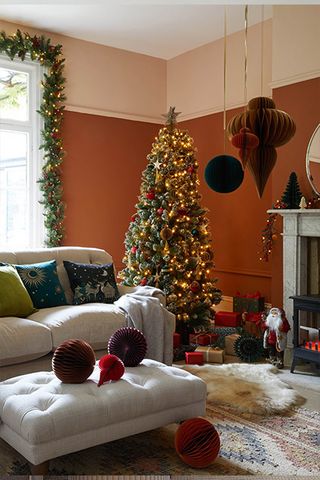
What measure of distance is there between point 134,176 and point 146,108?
945 millimetres

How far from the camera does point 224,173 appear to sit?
306 cm

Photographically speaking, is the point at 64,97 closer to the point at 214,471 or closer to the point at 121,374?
the point at 121,374

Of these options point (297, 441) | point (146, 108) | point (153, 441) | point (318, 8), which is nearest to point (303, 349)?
point (297, 441)

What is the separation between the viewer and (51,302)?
4223 millimetres

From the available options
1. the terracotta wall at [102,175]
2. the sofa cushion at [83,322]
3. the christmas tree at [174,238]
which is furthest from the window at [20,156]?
the sofa cushion at [83,322]

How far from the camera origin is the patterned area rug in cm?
262

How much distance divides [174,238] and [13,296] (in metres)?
2.02

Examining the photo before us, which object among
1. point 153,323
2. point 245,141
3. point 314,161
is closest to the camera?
point 245,141

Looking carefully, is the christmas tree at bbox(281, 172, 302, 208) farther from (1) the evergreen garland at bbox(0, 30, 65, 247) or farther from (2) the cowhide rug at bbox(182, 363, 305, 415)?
(1) the evergreen garland at bbox(0, 30, 65, 247)

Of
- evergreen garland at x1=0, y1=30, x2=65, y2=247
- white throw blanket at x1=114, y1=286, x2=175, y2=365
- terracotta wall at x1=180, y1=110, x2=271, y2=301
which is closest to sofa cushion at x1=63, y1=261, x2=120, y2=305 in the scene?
white throw blanket at x1=114, y1=286, x2=175, y2=365

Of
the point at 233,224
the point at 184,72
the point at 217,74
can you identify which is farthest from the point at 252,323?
the point at 184,72

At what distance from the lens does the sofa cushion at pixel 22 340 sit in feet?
11.2

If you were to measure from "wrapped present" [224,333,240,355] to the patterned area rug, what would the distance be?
1.71m

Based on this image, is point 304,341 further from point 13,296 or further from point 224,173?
point 13,296
